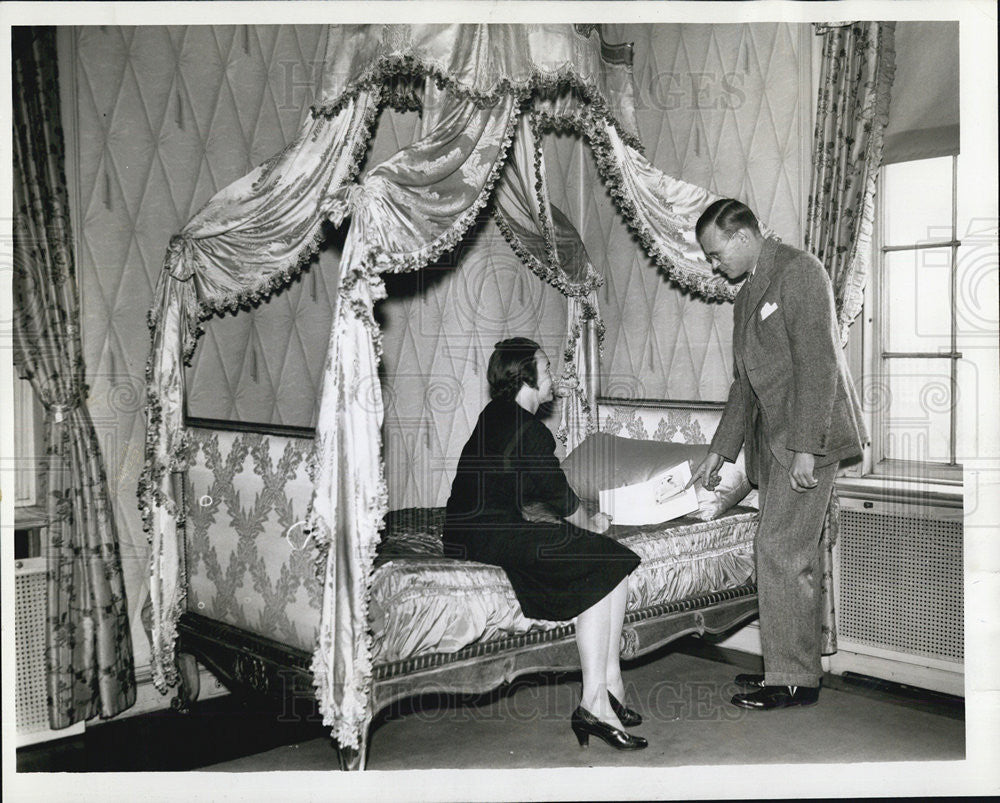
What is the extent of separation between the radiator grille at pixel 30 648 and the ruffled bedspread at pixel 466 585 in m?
1.21

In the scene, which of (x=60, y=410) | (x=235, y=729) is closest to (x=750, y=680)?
(x=235, y=729)

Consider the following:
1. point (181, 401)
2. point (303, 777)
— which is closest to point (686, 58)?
point (181, 401)

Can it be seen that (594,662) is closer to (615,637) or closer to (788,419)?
(615,637)

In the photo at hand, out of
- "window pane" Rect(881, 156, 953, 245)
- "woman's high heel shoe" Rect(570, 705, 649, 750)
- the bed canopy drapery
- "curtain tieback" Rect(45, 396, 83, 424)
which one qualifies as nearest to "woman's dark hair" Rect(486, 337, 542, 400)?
the bed canopy drapery

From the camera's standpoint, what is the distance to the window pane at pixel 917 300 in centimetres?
354

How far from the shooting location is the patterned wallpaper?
11.3 ft

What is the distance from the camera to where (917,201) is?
3668mm

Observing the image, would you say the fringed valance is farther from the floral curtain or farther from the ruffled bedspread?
the ruffled bedspread

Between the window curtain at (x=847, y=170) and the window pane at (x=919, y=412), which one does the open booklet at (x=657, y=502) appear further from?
the window pane at (x=919, y=412)

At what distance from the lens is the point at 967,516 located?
315 centimetres

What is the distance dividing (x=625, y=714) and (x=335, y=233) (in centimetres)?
219

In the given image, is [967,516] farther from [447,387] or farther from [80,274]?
[80,274]

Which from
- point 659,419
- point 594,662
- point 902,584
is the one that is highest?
point 659,419

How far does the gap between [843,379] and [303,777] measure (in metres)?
2.22
